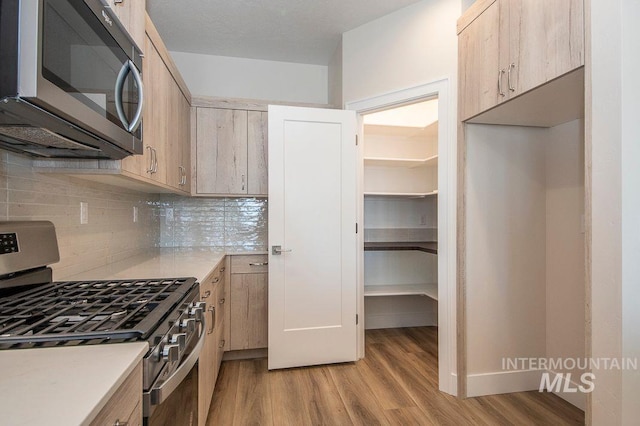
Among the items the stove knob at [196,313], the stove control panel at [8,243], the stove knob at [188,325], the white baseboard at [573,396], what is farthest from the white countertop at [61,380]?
the white baseboard at [573,396]

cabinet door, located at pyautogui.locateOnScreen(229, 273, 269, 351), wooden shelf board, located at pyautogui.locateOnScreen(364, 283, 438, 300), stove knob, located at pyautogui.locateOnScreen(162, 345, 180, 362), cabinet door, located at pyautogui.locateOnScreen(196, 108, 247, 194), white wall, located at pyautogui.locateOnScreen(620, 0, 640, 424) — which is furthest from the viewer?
wooden shelf board, located at pyautogui.locateOnScreen(364, 283, 438, 300)

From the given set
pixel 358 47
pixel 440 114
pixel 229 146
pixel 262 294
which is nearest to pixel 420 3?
pixel 358 47

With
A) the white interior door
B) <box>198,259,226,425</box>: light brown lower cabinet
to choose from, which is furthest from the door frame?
<box>198,259,226,425</box>: light brown lower cabinet

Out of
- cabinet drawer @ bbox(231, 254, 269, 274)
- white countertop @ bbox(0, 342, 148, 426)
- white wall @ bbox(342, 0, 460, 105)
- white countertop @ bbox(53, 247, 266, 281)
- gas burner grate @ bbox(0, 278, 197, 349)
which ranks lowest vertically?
cabinet drawer @ bbox(231, 254, 269, 274)

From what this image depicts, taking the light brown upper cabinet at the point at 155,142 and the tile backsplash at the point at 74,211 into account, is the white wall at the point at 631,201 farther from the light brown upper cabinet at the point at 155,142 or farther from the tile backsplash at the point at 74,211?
the tile backsplash at the point at 74,211

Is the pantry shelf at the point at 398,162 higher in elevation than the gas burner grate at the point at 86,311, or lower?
higher

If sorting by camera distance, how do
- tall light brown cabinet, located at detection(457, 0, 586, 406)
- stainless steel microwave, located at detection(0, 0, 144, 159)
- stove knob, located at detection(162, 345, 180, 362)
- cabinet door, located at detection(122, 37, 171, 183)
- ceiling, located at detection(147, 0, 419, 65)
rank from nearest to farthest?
stainless steel microwave, located at detection(0, 0, 144, 159) → stove knob, located at detection(162, 345, 180, 362) → cabinet door, located at detection(122, 37, 171, 183) → tall light brown cabinet, located at detection(457, 0, 586, 406) → ceiling, located at detection(147, 0, 419, 65)

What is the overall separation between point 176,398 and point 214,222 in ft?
7.05

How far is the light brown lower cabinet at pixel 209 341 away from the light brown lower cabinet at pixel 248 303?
238 millimetres

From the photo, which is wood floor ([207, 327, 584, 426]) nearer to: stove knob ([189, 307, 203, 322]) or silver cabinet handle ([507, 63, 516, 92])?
stove knob ([189, 307, 203, 322])

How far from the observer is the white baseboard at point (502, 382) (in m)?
2.04

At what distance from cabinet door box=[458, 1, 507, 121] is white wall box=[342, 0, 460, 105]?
0.35 feet

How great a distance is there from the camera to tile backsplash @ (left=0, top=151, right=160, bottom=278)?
3.97ft

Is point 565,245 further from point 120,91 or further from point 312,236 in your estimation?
point 120,91
